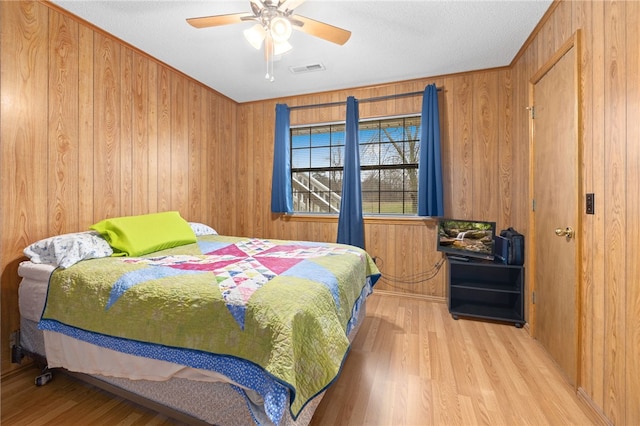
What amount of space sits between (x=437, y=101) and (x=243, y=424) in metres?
3.31

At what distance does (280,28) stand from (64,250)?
2.00m

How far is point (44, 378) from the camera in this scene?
1.73 metres

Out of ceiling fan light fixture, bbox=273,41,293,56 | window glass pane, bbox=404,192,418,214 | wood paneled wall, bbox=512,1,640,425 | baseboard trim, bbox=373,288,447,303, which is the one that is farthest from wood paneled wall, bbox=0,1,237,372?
wood paneled wall, bbox=512,1,640,425

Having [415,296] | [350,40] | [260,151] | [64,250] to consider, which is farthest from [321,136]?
[64,250]

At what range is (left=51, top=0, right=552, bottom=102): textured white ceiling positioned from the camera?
6.66 feet

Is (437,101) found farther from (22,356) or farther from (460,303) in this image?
(22,356)

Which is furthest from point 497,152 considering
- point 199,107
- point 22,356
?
point 22,356

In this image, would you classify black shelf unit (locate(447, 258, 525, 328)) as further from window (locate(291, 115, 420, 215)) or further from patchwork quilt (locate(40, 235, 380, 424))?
patchwork quilt (locate(40, 235, 380, 424))

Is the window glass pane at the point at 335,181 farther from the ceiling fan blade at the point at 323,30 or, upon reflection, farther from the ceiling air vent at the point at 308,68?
the ceiling fan blade at the point at 323,30

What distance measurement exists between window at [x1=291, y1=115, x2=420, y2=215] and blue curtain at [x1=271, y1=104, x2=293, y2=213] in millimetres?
225

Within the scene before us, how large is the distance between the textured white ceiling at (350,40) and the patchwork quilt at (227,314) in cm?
185

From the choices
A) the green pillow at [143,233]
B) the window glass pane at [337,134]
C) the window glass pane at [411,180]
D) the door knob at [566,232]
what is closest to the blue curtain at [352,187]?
the window glass pane at [337,134]

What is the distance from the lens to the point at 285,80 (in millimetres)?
3273

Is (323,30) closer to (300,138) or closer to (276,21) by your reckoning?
(276,21)
